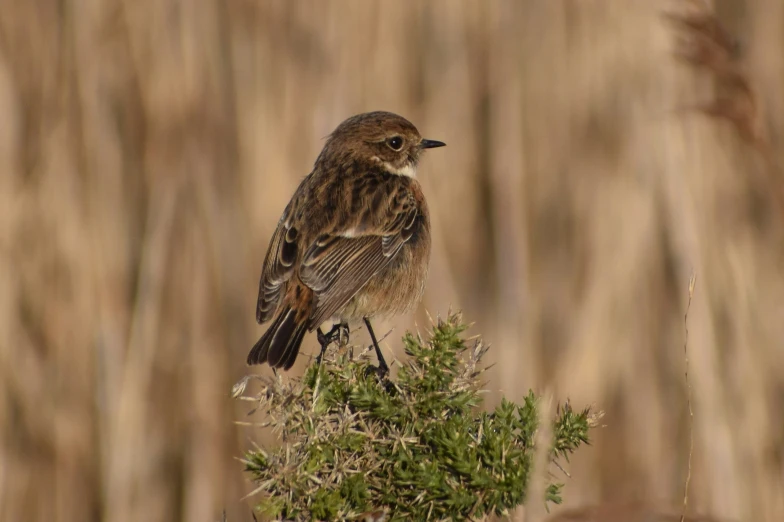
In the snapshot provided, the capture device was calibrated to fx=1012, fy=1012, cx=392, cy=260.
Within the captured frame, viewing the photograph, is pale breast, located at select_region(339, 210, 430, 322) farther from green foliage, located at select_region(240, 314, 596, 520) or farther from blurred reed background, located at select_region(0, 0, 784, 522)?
green foliage, located at select_region(240, 314, 596, 520)

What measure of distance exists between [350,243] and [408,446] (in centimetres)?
182

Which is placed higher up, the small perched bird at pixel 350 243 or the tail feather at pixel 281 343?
the small perched bird at pixel 350 243

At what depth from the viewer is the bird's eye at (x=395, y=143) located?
14.5ft

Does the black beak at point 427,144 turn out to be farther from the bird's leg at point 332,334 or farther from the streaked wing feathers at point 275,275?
the bird's leg at point 332,334

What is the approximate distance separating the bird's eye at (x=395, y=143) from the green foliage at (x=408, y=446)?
2.30m

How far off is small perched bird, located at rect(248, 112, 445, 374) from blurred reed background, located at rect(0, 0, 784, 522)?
758 millimetres

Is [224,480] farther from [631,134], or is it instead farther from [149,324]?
[631,134]

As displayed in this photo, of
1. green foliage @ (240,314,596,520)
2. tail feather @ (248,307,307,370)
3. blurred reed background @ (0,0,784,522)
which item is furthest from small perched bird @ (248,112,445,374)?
green foliage @ (240,314,596,520)

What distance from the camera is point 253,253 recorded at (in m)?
5.14

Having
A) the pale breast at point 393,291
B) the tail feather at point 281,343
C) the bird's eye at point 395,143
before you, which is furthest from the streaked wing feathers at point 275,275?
the bird's eye at point 395,143

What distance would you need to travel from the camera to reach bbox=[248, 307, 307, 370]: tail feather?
3.25m

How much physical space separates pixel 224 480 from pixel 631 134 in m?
2.78

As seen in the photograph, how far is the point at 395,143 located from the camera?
4438mm

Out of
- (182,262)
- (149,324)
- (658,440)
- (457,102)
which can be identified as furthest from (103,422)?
(658,440)
